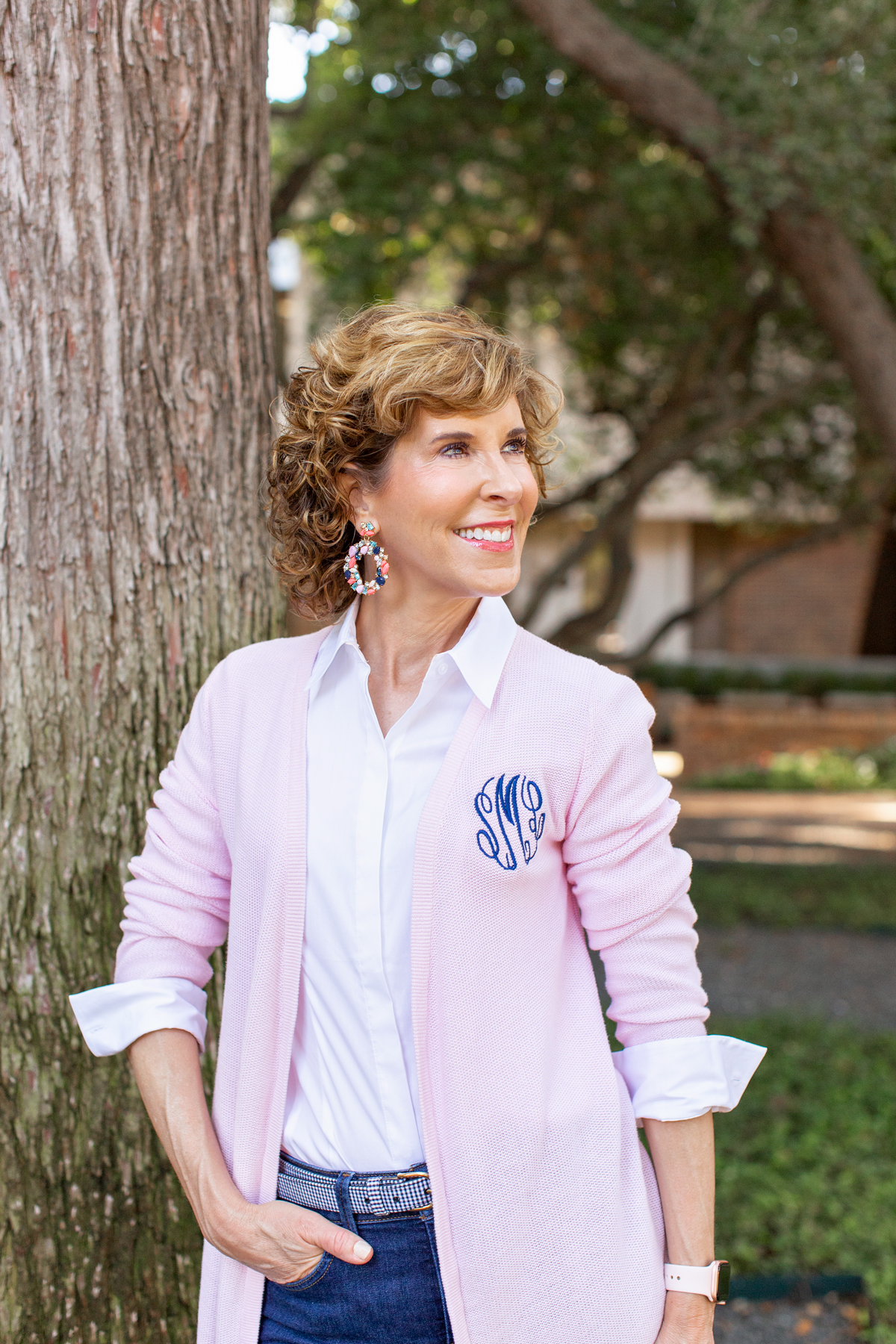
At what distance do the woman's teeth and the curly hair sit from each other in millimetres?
159

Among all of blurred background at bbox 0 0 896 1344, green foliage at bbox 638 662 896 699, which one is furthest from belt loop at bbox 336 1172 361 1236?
green foliage at bbox 638 662 896 699

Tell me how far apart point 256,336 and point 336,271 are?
215 inches

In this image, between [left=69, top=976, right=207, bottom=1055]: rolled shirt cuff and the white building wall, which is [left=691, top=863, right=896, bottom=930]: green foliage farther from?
the white building wall

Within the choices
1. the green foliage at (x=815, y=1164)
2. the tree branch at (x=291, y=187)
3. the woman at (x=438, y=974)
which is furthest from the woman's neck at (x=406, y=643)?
the tree branch at (x=291, y=187)

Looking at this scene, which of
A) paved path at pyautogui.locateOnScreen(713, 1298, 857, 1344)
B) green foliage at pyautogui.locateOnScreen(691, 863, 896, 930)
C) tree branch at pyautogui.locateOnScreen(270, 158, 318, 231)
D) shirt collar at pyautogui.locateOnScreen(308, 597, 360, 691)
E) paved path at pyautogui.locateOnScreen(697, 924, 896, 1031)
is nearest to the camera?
shirt collar at pyautogui.locateOnScreen(308, 597, 360, 691)

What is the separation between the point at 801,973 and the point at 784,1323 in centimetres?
398

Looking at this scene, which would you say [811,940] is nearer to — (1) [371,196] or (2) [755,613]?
(1) [371,196]

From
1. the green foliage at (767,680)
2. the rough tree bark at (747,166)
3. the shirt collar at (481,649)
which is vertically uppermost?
the rough tree bark at (747,166)

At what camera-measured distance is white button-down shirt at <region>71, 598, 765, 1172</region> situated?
162 cm

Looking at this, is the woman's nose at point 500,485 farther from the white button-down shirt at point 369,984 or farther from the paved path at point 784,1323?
the paved path at point 784,1323

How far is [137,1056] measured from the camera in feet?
5.70

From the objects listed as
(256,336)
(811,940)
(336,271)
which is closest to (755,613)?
(811,940)

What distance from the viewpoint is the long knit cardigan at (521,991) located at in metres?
1.57

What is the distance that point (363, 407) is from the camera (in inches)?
67.8
